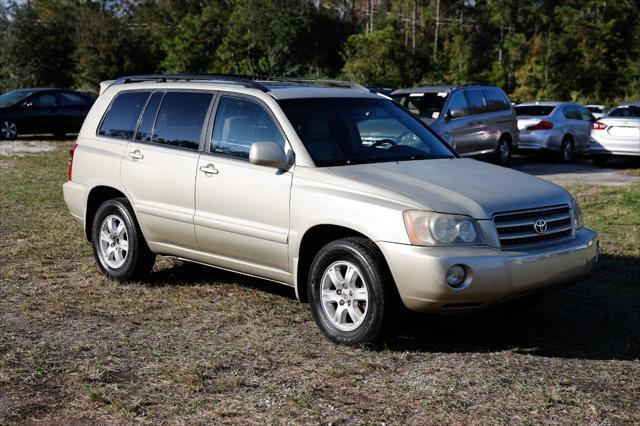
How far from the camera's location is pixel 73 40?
49875 mm

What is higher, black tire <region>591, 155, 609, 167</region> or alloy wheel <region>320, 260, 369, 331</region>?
alloy wheel <region>320, 260, 369, 331</region>

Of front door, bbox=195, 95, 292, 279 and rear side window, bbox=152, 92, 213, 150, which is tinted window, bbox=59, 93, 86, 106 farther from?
front door, bbox=195, 95, 292, 279

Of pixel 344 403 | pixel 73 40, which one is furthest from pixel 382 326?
pixel 73 40

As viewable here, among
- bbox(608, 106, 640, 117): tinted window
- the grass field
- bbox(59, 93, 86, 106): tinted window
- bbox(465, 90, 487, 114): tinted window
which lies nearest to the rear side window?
the grass field

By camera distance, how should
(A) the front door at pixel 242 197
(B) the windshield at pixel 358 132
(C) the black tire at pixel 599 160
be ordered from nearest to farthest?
(A) the front door at pixel 242 197
(B) the windshield at pixel 358 132
(C) the black tire at pixel 599 160

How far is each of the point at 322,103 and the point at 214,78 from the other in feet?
3.25

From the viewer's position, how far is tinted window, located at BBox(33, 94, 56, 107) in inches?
976

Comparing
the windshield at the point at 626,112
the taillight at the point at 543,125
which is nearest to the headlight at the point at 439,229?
the windshield at the point at 626,112

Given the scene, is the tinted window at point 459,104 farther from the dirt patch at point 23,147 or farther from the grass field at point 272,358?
the dirt patch at point 23,147

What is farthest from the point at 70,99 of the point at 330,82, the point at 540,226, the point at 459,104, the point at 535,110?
the point at 540,226

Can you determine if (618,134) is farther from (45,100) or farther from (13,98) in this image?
(13,98)

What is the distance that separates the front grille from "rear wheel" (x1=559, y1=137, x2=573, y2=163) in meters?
14.2

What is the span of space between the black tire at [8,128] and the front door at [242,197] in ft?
64.3

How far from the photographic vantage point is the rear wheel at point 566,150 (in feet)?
63.8
